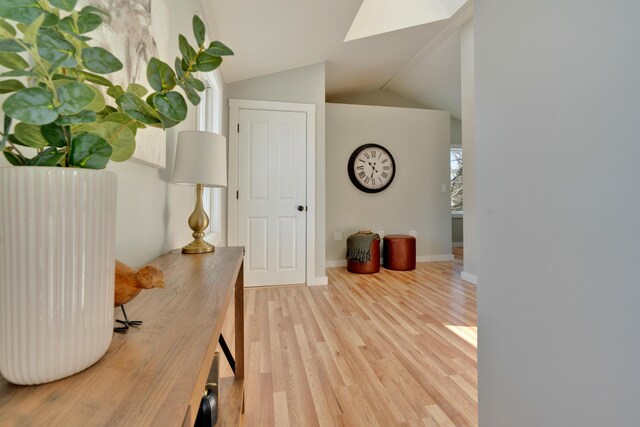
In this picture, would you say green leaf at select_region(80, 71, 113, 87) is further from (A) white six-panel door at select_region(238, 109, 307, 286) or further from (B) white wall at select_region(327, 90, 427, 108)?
(B) white wall at select_region(327, 90, 427, 108)

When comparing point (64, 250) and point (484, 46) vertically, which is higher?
point (484, 46)

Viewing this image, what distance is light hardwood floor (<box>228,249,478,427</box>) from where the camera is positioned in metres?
1.25

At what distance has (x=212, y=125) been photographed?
8.34 feet

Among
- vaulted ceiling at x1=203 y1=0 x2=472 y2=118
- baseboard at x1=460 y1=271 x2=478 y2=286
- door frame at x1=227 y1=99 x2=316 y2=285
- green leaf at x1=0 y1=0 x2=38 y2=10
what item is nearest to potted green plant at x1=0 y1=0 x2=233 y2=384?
green leaf at x1=0 y1=0 x2=38 y2=10

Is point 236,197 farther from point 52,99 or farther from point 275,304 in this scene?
point 52,99

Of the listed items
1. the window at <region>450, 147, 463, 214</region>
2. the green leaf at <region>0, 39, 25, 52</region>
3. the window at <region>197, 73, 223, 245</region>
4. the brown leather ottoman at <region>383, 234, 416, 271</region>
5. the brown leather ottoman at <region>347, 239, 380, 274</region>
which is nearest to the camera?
the green leaf at <region>0, 39, 25, 52</region>

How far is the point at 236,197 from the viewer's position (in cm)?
305

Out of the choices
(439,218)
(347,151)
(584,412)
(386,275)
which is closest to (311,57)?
(347,151)

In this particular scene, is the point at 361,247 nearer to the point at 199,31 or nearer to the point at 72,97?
the point at 199,31

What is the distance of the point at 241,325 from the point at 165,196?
0.67 meters

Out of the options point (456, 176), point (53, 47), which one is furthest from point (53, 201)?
point (456, 176)

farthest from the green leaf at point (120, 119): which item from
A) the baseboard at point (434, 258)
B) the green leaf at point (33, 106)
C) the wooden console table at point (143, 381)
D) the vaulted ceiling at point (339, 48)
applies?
the baseboard at point (434, 258)

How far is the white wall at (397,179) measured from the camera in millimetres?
4117

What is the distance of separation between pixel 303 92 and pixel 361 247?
200cm
